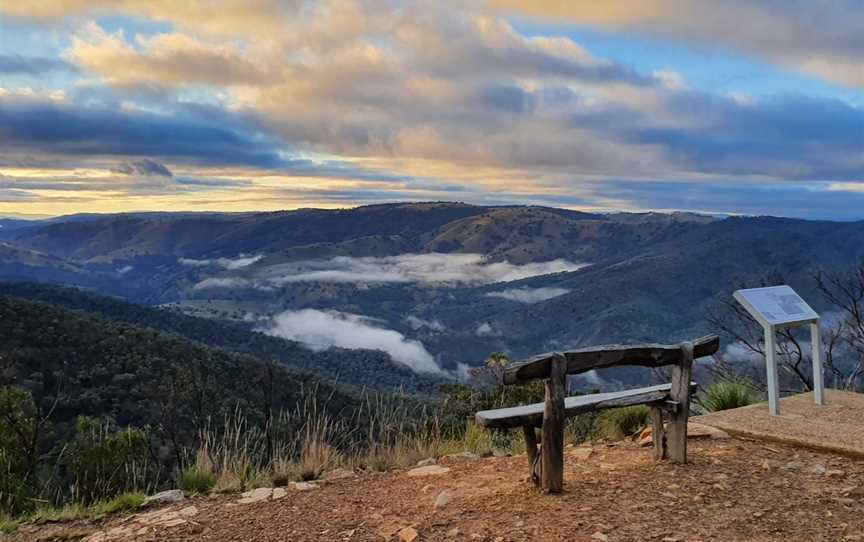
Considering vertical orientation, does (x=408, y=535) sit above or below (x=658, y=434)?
below

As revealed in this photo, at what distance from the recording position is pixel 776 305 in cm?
673

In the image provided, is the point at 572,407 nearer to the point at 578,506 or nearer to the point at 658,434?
the point at 578,506

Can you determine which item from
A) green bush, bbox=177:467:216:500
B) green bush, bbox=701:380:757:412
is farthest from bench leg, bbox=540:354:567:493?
green bush, bbox=701:380:757:412

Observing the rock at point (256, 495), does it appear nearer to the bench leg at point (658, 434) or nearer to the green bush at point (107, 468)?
the green bush at point (107, 468)

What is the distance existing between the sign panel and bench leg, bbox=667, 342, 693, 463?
1.85 meters

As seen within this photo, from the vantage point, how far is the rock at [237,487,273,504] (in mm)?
4645

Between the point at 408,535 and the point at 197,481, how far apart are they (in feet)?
7.05

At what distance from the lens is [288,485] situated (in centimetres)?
504

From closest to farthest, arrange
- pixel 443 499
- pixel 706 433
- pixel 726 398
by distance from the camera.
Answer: pixel 443 499 < pixel 706 433 < pixel 726 398

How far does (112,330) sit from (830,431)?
41.8 m

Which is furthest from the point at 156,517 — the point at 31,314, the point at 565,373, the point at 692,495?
the point at 31,314

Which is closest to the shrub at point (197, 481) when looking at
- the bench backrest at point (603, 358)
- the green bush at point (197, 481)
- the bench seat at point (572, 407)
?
the green bush at point (197, 481)

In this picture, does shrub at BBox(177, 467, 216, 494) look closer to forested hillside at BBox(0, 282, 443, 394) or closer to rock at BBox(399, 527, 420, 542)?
rock at BBox(399, 527, 420, 542)

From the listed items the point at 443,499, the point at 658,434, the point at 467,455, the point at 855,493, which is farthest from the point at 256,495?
the point at 855,493
